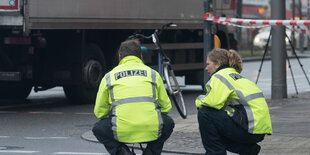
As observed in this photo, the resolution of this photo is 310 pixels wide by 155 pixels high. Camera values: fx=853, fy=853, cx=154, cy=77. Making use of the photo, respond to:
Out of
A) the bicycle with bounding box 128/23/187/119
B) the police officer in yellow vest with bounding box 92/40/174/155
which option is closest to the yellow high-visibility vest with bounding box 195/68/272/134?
the police officer in yellow vest with bounding box 92/40/174/155

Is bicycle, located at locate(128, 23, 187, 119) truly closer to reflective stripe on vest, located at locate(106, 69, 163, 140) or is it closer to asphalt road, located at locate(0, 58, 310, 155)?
asphalt road, located at locate(0, 58, 310, 155)

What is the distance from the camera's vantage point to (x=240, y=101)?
6727mm

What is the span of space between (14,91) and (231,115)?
10053 mm

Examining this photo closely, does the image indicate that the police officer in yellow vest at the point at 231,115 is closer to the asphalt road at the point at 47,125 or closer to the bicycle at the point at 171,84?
the asphalt road at the point at 47,125

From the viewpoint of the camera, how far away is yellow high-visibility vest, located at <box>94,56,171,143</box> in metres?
6.10

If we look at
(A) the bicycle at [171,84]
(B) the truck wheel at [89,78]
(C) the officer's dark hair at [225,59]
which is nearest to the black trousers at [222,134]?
(C) the officer's dark hair at [225,59]

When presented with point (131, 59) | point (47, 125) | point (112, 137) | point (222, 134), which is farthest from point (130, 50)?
point (47, 125)

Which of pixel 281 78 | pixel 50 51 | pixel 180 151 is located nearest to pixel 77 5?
pixel 50 51

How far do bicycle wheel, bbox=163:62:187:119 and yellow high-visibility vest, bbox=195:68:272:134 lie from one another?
595 cm

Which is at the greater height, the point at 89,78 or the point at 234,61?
the point at 234,61

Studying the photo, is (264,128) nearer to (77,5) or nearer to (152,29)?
(77,5)

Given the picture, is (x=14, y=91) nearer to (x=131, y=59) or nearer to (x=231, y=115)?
(x=231, y=115)

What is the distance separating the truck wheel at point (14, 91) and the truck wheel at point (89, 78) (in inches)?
43.4

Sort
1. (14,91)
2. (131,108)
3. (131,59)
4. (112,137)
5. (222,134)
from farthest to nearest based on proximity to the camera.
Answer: (14,91) < (222,134) < (131,59) < (112,137) < (131,108)
